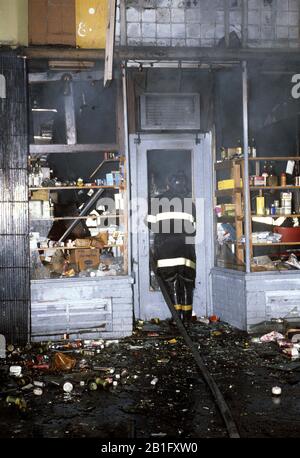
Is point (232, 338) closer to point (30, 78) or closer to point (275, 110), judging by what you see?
point (275, 110)

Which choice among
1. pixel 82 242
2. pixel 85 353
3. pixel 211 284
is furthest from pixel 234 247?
pixel 85 353

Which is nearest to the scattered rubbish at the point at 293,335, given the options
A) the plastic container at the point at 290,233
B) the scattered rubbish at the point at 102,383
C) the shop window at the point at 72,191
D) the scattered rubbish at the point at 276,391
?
the plastic container at the point at 290,233

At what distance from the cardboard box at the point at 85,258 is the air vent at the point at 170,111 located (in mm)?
2693

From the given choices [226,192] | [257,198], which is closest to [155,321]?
[226,192]

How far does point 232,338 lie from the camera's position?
30.0 feet

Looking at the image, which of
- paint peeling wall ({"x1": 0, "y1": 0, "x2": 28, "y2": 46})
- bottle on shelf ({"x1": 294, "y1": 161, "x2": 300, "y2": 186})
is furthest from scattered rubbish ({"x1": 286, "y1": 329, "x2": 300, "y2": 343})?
paint peeling wall ({"x1": 0, "y1": 0, "x2": 28, "y2": 46})

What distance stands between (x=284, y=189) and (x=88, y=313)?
4701 millimetres

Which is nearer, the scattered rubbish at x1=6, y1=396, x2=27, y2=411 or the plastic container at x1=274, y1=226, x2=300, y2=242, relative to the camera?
the scattered rubbish at x1=6, y1=396, x2=27, y2=411

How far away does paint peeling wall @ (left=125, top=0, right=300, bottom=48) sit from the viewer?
9.75 metres

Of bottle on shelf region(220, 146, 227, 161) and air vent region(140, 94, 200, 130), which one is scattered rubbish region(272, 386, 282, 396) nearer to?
bottle on shelf region(220, 146, 227, 161)

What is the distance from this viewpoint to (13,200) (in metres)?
9.09

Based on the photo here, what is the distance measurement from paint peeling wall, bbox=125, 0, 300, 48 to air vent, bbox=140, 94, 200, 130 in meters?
1.03

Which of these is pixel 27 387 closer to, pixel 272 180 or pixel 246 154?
pixel 246 154

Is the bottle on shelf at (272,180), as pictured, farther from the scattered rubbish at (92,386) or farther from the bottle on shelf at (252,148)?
the scattered rubbish at (92,386)
